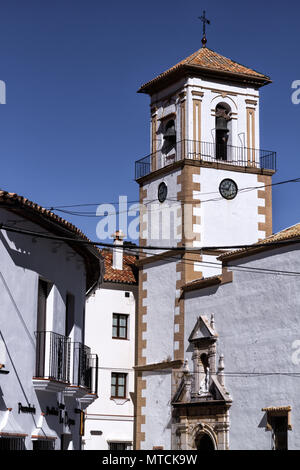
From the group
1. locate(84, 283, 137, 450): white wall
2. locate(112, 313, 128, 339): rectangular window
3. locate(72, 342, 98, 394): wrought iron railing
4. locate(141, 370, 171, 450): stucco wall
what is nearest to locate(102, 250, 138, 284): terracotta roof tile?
locate(84, 283, 137, 450): white wall

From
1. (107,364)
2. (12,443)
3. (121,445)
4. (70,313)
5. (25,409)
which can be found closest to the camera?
(12,443)

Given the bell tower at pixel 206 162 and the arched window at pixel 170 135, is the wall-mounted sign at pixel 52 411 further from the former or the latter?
the arched window at pixel 170 135

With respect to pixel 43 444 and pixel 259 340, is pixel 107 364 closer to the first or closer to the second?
pixel 259 340

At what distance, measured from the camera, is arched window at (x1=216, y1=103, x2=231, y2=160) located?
40.7 metres

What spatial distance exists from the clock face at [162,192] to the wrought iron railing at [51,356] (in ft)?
69.6

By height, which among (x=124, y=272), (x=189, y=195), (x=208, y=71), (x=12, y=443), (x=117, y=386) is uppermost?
(x=208, y=71)

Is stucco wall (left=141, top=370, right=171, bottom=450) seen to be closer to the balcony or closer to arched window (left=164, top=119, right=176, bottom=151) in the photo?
arched window (left=164, top=119, right=176, bottom=151)

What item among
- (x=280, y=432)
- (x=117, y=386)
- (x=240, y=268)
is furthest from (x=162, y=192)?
(x=280, y=432)

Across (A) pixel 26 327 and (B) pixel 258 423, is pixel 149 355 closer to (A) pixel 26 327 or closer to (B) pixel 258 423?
(B) pixel 258 423

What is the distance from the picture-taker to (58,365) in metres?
19.2

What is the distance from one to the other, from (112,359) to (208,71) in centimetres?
1279

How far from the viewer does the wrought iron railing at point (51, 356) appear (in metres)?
18.6

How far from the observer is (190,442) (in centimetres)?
3575

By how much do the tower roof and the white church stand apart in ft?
0.19
